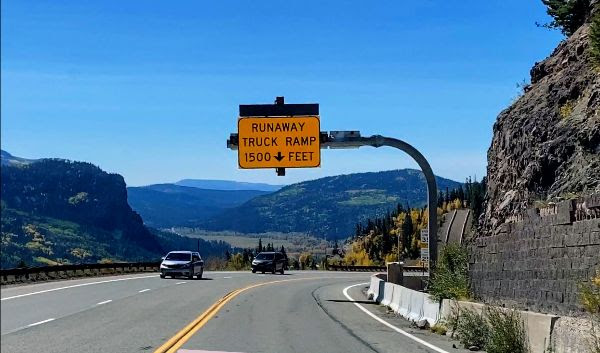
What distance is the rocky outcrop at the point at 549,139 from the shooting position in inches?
867

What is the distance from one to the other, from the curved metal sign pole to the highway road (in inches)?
123

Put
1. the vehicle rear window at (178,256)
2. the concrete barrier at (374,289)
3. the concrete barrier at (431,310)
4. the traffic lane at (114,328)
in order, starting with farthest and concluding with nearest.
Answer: the vehicle rear window at (178,256), the concrete barrier at (374,289), the concrete barrier at (431,310), the traffic lane at (114,328)

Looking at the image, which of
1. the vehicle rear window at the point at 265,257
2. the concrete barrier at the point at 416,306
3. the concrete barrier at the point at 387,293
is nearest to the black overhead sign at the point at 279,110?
the concrete barrier at the point at 387,293

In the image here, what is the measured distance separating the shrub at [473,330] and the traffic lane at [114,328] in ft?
19.8

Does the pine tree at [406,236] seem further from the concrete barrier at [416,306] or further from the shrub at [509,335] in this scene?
the shrub at [509,335]

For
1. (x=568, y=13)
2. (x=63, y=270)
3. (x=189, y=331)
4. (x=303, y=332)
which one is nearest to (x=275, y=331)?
(x=303, y=332)

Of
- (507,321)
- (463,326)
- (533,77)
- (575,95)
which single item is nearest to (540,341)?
(507,321)

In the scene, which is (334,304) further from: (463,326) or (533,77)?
(533,77)

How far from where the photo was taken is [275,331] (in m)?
16.8

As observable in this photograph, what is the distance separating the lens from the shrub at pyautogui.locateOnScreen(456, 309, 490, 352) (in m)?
14.1

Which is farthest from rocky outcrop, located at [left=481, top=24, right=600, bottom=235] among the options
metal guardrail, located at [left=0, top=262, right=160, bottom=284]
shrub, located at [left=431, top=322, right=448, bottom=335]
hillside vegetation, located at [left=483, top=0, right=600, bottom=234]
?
metal guardrail, located at [left=0, top=262, right=160, bottom=284]

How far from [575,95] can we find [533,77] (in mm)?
6974

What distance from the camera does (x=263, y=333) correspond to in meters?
16.2

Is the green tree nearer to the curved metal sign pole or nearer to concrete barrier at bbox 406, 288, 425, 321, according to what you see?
the curved metal sign pole
